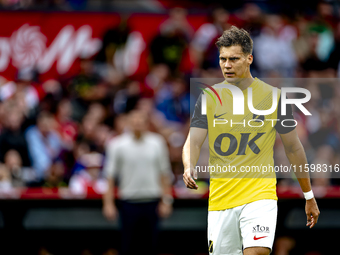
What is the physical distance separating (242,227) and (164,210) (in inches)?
130

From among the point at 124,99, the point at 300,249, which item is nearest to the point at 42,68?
the point at 124,99

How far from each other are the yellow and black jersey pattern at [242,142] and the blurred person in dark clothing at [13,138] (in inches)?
185

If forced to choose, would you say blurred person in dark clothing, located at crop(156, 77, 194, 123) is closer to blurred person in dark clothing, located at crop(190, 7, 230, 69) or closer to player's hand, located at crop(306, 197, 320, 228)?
blurred person in dark clothing, located at crop(190, 7, 230, 69)

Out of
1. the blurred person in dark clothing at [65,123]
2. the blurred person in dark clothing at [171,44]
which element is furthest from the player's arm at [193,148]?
the blurred person in dark clothing at [171,44]

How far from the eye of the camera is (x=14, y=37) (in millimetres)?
11672

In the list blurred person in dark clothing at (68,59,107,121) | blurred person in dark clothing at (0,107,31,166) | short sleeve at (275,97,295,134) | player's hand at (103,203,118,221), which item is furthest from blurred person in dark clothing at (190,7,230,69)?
short sleeve at (275,97,295,134)

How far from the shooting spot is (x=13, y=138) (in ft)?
28.3

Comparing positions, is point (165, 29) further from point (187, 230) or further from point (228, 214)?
point (228, 214)

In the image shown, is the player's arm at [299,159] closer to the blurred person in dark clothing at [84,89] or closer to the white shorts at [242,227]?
the white shorts at [242,227]

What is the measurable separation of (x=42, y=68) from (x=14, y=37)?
0.96 meters

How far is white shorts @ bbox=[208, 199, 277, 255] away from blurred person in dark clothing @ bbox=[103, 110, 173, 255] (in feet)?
10.0

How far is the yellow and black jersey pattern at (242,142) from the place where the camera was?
4.58 m

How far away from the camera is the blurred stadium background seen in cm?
790

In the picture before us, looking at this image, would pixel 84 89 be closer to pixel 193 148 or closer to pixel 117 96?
pixel 117 96
